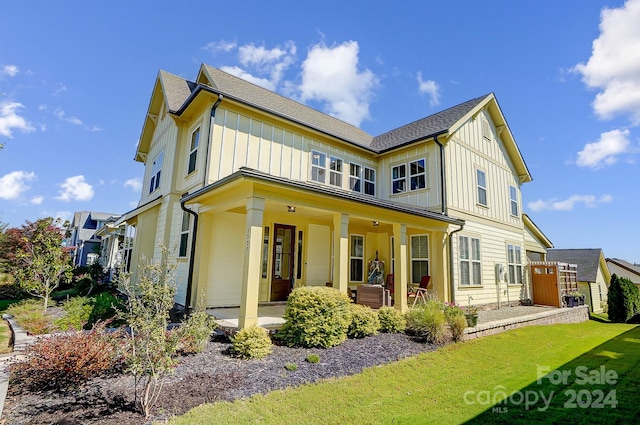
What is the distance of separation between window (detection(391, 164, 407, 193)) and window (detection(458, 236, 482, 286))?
10.3 ft

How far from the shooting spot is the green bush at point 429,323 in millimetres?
7219

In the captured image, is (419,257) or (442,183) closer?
(442,183)

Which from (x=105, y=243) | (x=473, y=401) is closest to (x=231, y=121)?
(x=473, y=401)

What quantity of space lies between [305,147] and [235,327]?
275 inches

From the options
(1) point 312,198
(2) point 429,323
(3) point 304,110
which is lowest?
(2) point 429,323

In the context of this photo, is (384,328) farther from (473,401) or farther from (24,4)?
(24,4)

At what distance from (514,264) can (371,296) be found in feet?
32.4

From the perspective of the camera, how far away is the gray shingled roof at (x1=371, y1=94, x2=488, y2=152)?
12641mm

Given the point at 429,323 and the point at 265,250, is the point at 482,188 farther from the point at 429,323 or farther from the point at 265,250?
the point at 265,250

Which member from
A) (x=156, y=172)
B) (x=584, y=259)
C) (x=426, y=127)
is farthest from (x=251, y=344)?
(x=584, y=259)

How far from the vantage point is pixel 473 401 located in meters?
4.28

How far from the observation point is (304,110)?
1427 centimetres

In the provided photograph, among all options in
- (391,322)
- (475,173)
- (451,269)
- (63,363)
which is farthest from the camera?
(475,173)

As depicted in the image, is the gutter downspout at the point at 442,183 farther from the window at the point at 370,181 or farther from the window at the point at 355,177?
the window at the point at 355,177
